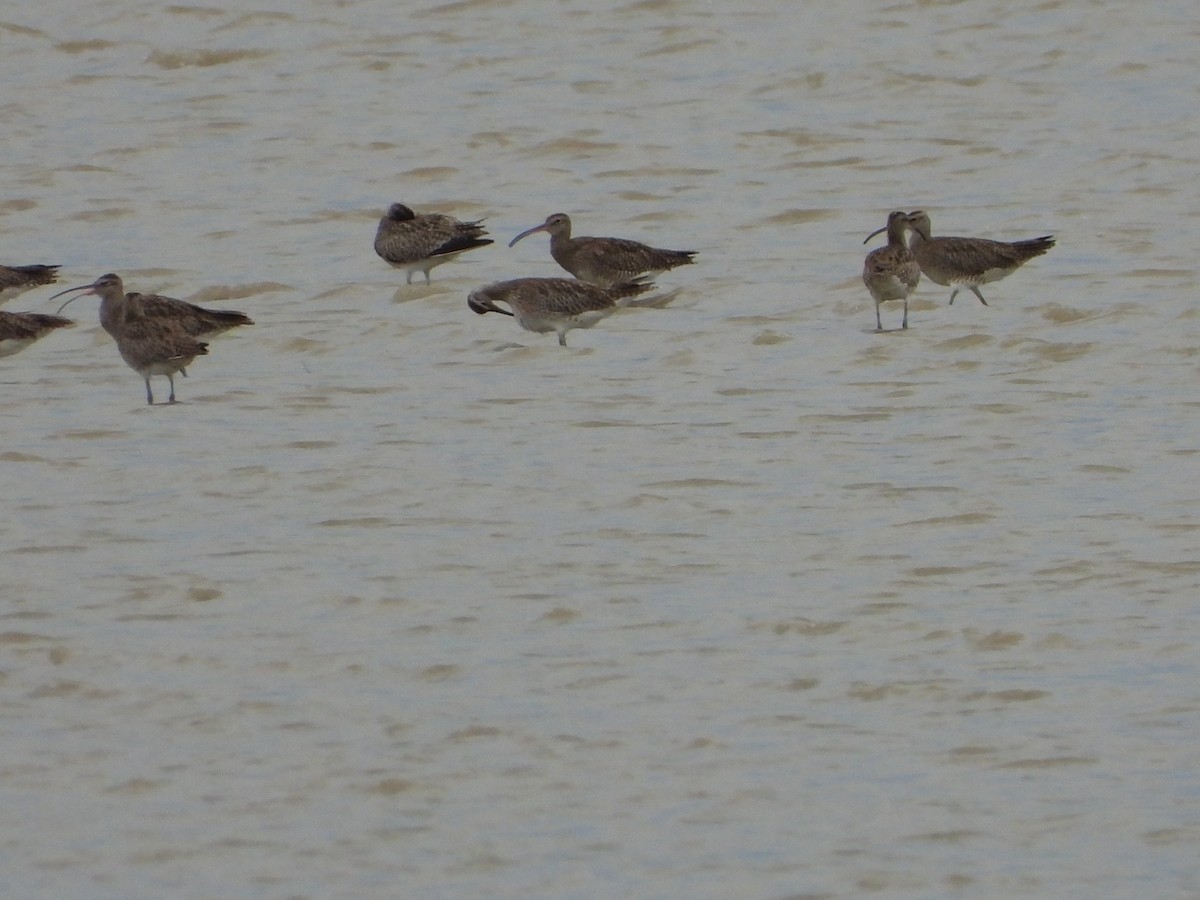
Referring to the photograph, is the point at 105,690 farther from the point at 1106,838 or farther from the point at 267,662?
the point at 1106,838

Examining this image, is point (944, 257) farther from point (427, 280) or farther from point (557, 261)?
point (427, 280)

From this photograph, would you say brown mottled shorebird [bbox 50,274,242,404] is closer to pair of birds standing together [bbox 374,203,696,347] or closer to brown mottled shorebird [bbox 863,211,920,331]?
pair of birds standing together [bbox 374,203,696,347]

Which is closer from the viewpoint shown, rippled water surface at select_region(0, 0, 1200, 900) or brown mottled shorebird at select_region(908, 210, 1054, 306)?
rippled water surface at select_region(0, 0, 1200, 900)

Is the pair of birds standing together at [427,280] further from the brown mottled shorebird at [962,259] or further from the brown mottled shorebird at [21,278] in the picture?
the brown mottled shorebird at [962,259]

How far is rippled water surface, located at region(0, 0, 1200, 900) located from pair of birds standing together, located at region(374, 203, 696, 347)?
0.77 feet

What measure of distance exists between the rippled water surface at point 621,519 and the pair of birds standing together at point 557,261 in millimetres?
236

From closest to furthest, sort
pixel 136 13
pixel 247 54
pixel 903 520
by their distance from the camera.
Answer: pixel 903 520 → pixel 247 54 → pixel 136 13

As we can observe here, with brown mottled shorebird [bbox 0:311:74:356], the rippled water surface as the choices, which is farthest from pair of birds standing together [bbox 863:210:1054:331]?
brown mottled shorebird [bbox 0:311:74:356]

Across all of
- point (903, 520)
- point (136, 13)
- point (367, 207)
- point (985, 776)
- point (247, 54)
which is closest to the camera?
point (985, 776)

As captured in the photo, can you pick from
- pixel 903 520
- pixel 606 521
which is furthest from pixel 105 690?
pixel 903 520

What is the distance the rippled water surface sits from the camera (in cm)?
741

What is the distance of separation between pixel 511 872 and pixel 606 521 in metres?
4.09

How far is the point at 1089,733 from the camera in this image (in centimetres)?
809

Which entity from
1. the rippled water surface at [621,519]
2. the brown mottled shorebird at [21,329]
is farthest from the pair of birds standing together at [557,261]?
the brown mottled shorebird at [21,329]
